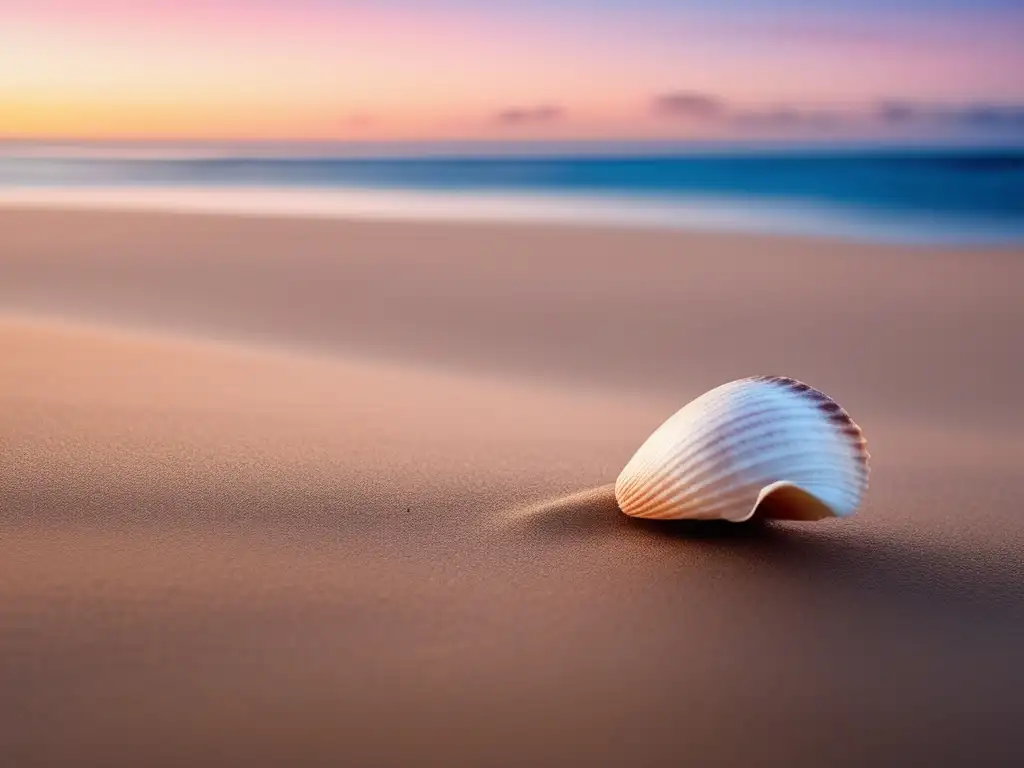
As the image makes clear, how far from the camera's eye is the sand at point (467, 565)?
1.27 m

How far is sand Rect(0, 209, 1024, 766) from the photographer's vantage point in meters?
1.27

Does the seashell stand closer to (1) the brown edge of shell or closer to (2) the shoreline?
(1) the brown edge of shell

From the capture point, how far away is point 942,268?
666 cm

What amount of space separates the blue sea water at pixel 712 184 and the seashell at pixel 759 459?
Result: 7.32 metres

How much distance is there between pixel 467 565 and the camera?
173cm

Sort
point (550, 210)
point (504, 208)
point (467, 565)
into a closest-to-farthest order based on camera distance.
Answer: point (467, 565) → point (550, 210) → point (504, 208)

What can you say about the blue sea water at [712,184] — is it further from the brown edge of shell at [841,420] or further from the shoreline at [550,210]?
the brown edge of shell at [841,420]

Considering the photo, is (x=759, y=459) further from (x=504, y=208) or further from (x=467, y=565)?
(x=504, y=208)

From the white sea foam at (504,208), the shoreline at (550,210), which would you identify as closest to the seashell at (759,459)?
the shoreline at (550,210)

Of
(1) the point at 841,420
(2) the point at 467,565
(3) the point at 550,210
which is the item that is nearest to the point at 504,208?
(3) the point at 550,210

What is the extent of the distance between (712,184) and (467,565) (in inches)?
563

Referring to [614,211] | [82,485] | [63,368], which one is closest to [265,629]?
[82,485]

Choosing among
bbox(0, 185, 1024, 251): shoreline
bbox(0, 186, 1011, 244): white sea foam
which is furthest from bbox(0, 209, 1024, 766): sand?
bbox(0, 186, 1011, 244): white sea foam

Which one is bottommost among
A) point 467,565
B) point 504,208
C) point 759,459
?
point 467,565
